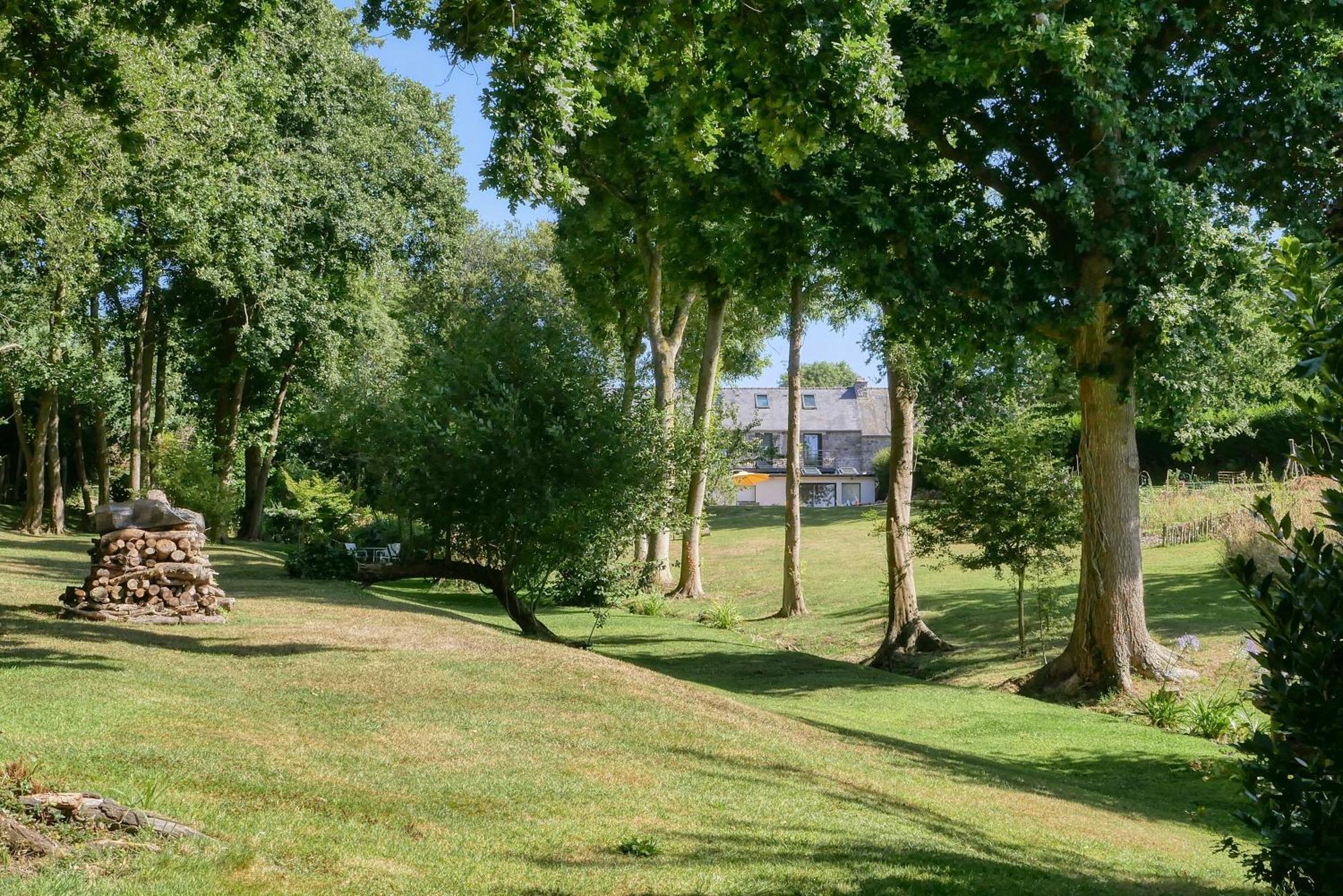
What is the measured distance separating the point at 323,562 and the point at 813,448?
212 feet

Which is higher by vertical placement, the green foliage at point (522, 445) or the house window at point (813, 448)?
the house window at point (813, 448)

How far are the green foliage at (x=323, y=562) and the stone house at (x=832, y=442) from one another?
5939 centimetres

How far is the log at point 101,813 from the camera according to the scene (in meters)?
5.91

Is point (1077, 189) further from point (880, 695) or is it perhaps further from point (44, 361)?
point (44, 361)

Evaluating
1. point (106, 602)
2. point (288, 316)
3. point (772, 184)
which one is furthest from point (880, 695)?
point (288, 316)

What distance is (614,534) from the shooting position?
765 inches

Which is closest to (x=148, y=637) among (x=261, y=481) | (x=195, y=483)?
(x=195, y=483)

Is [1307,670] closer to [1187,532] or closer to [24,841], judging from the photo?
[24,841]

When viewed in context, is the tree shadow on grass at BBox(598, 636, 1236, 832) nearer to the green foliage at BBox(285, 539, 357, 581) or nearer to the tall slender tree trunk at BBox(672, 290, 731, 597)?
the green foliage at BBox(285, 539, 357, 581)

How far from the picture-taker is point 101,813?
6051 millimetres

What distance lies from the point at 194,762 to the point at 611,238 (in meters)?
25.6

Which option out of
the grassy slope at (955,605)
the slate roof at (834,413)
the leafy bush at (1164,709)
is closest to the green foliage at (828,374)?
the slate roof at (834,413)

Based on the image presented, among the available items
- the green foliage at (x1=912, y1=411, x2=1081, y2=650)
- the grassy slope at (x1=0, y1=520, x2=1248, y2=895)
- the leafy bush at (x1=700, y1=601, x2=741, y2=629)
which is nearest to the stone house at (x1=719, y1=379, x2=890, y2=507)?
the leafy bush at (x1=700, y1=601, x2=741, y2=629)

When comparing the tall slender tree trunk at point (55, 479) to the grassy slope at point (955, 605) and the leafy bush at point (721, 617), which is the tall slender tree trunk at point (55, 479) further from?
the leafy bush at point (721, 617)
